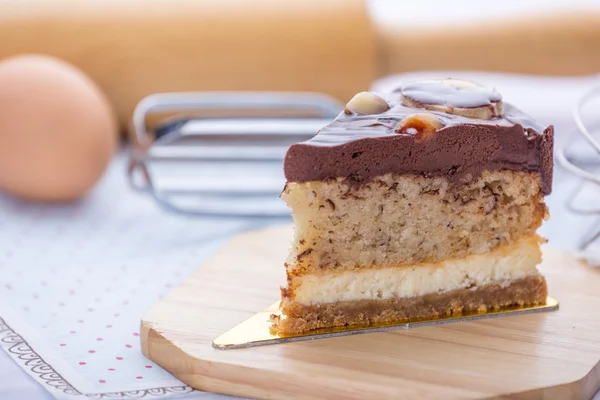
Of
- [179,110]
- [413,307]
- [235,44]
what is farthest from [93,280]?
[235,44]

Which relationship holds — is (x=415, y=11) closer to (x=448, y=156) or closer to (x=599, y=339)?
(x=448, y=156)

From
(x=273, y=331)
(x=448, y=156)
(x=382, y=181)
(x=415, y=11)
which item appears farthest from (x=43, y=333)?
(x=415, y=11)

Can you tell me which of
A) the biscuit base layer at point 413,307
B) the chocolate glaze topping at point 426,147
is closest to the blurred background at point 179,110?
the biscuit base layer at point 413,307

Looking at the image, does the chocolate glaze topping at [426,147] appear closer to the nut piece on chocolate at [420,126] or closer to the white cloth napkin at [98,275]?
the nut piece on chocolate at [420,126]

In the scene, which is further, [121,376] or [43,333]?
[43,333]

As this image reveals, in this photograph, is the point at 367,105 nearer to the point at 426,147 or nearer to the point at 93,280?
the point at 426,147

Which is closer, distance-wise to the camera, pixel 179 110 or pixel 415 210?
pixel 415 210
